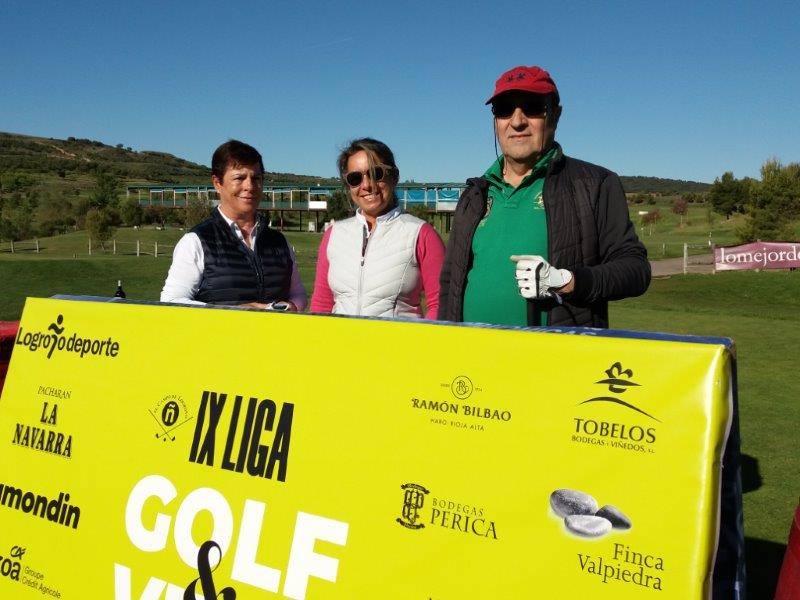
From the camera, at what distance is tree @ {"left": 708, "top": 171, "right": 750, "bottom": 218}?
71.1 metres

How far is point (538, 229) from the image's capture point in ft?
9.90

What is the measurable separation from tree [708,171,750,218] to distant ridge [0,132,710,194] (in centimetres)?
2815

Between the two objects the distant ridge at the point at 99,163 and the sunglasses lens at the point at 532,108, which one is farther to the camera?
the distant ridge at the point at 99,163

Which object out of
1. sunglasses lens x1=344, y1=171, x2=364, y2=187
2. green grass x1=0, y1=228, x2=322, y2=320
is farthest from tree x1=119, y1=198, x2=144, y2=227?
sunglasses lens x1=344, y1=171, x2=364, y2=187

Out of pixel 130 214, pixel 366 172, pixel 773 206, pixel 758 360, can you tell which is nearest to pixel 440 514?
pixel 366 172

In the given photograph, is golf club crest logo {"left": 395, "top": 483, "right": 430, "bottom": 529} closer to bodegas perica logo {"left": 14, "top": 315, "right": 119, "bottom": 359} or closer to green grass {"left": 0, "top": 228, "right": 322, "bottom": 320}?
bodegas perica logo {"left": 14, "top": 315, "right": 119, "bottom": 359}

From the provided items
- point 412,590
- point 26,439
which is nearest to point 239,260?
point 26,439

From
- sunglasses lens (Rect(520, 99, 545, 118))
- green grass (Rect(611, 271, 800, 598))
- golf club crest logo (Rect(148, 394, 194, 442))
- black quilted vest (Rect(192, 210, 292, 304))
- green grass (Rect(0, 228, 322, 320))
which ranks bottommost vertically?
green grass (Rect(611, 271, 800, 598))

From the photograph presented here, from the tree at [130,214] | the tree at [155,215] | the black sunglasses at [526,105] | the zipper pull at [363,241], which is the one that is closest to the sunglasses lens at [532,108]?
the black sunglasses at [526,105]

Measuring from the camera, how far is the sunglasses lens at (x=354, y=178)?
3.64m

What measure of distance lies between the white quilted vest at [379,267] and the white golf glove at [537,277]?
98cm

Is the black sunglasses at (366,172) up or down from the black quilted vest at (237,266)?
up

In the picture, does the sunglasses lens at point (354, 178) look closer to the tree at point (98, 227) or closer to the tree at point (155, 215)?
the tree at point (98, 227)

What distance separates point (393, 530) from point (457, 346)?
24.8 inches
